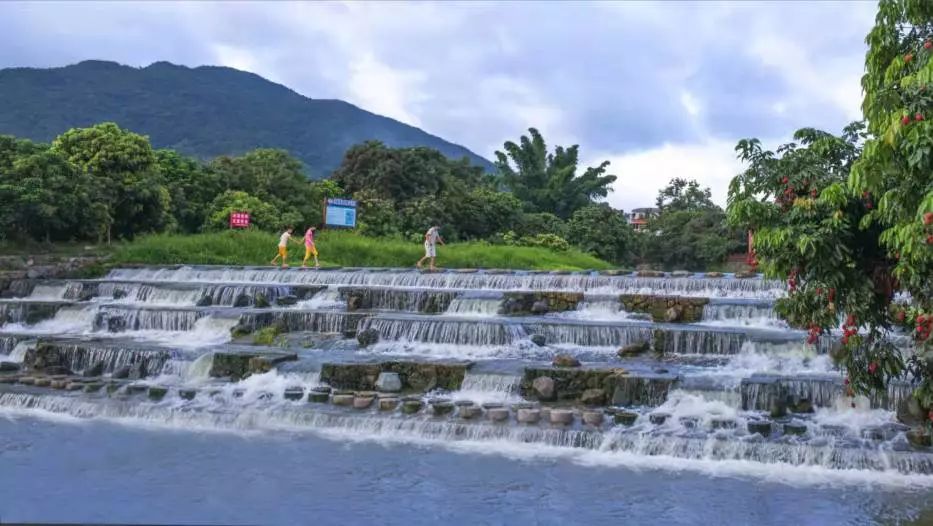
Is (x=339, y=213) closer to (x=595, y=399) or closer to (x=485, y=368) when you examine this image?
(x=485, y=368)

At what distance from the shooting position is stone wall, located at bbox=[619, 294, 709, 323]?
13.1 m

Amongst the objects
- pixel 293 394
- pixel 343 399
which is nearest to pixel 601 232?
pixel 293 394

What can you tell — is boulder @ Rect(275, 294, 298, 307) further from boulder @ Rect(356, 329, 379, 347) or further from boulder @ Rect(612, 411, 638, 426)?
boulder @ Rect(612, 411, 638, 426)

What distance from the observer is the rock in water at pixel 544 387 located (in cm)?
917

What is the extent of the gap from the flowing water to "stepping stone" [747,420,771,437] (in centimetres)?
1

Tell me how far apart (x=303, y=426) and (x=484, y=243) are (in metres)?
20.4

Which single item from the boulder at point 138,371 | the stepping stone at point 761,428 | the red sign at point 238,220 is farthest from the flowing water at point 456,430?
the red sign at point 238,220

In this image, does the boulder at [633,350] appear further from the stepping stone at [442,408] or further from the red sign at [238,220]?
the red sign at [238,220]

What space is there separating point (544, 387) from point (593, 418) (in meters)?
1.07

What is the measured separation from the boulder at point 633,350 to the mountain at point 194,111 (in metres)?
85.4

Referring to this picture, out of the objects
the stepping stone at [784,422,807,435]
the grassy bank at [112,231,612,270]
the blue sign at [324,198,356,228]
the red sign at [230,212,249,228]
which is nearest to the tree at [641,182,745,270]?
the grassy bank at [112,231,612,270]

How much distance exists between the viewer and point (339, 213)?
26.1 metres

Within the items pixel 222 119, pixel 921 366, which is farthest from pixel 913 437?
pixel 222 119

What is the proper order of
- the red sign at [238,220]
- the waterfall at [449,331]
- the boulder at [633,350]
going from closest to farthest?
the boulder at [633,350], the waterfall at [449,331], the red sign at [238,220]
